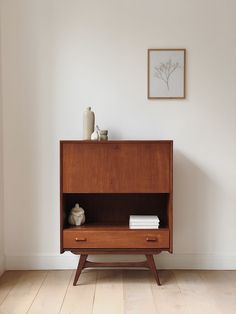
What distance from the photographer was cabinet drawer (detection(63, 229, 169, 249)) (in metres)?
2.86

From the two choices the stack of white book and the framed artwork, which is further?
the framed artwork

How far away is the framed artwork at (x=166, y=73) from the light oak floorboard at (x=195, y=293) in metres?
1.46

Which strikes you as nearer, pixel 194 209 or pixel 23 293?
pixel 23 293

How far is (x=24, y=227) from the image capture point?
326 cm

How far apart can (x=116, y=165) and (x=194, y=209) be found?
860 millimetres

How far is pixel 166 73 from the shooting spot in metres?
3.19

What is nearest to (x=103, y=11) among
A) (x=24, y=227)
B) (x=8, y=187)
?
(x=8, y=187)

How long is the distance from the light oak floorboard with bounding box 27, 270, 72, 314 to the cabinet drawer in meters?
0.31

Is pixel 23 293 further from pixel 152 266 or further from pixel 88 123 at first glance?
pixel 88 123

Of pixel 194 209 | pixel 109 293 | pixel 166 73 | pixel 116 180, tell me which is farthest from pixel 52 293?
pixel 166 73

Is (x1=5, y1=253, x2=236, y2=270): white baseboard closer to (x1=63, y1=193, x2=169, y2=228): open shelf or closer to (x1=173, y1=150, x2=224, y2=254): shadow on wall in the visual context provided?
(x1=173, y1=150, x2=224, y2=254): shadow on wall

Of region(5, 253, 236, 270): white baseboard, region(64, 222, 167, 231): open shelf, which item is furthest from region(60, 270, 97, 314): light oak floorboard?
region(64, 222, 167, 231): open shelf

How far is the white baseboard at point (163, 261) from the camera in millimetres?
3250

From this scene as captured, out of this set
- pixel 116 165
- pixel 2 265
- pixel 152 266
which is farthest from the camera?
pixel 2 265
